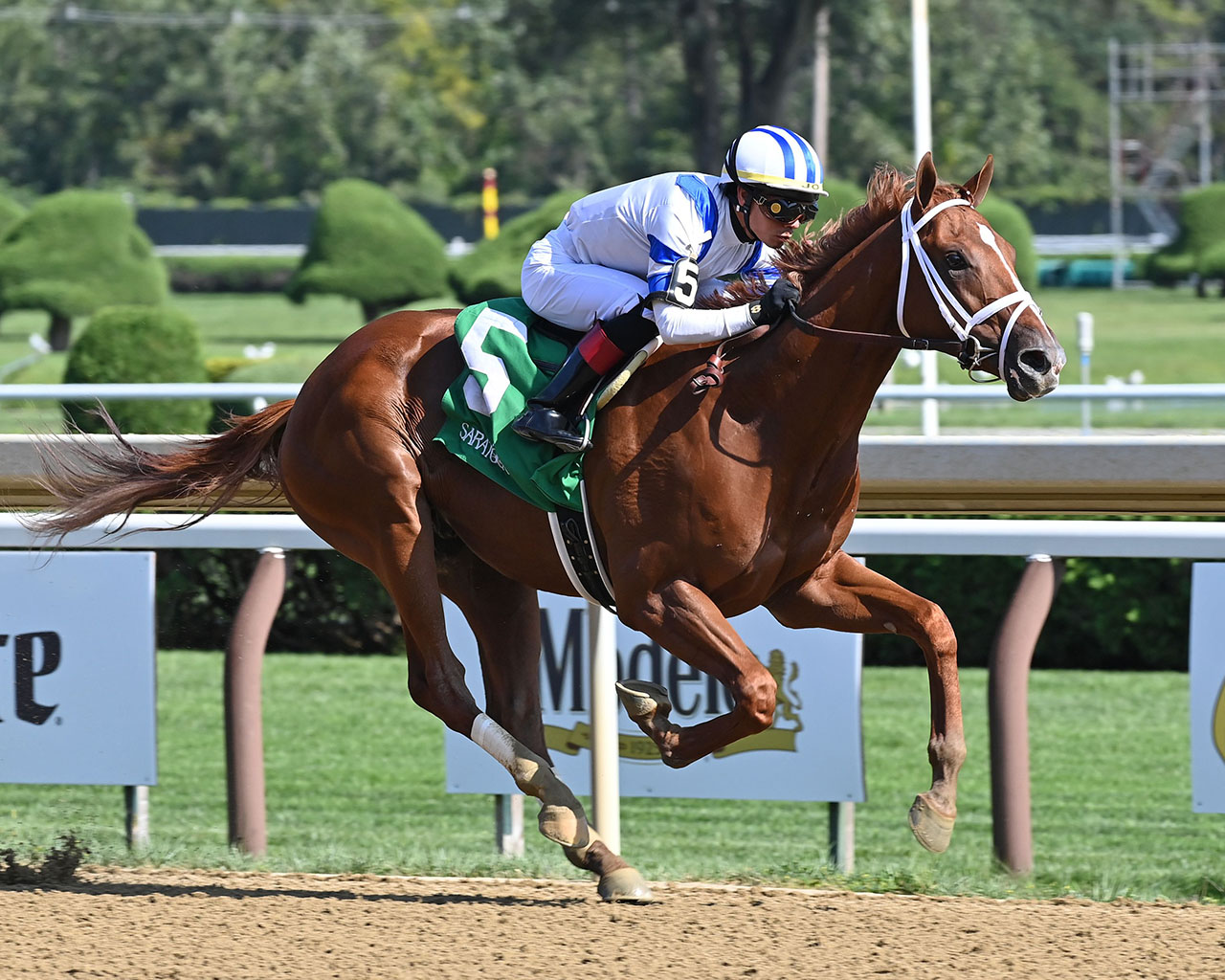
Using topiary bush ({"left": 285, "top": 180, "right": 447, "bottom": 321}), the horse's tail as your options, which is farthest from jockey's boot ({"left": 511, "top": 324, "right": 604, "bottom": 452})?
topiary bush ({"left": 285, "top": 180, "right": 447, "bottom": 321})

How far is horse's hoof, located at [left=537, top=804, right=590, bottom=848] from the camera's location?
4.01 meters

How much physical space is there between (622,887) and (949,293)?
1.56 metres

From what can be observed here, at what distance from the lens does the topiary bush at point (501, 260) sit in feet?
70.2

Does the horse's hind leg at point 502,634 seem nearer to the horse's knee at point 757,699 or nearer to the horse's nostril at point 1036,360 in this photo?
the horse's knee at point 757,699

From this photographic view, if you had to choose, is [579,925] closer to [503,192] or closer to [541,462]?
[541,462]

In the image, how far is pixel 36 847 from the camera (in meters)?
4.85

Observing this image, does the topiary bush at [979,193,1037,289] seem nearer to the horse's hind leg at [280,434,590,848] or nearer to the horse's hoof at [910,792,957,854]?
the horse's hind leg at [280,434,590,848]

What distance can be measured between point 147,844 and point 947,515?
2.49 m

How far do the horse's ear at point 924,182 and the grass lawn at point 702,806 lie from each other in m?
1.74

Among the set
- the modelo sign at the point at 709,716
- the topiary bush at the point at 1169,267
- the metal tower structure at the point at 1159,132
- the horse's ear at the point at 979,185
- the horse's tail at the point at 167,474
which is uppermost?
the metal tower structure at the point at 1159,132

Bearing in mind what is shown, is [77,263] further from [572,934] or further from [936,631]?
[936,631]

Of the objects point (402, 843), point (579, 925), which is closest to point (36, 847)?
point (402, 843)

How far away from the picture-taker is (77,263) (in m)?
23.8

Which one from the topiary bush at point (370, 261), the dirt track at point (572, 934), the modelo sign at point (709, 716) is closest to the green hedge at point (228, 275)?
the topiary bush at point (370, 261)
